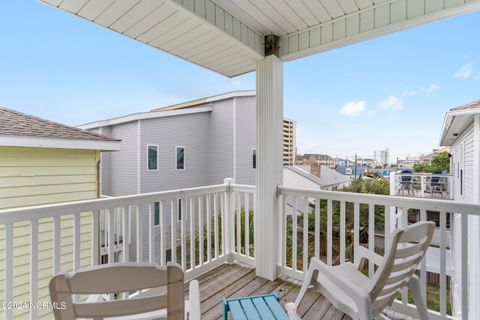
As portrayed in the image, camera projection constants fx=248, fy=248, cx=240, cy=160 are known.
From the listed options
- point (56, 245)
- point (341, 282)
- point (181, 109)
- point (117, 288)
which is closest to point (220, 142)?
point (181, 109)

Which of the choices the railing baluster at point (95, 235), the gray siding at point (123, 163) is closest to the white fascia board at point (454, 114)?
the railing baluster at point (95, 235)

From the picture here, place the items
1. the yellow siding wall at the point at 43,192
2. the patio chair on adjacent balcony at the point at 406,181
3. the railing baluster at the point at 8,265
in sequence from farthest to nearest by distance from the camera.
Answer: the patio chair on adjacent balcony at the point at 406,181 < the yellow siding wall at the point at 43,192 < the railing baluster at the point at 8,265

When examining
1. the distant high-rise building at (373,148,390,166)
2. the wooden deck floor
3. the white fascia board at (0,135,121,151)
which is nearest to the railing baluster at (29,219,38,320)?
the wooden deck floor

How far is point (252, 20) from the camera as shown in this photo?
249 cm

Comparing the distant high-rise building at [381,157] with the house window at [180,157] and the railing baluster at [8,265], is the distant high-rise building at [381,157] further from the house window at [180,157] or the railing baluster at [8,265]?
the house window at [180,157]

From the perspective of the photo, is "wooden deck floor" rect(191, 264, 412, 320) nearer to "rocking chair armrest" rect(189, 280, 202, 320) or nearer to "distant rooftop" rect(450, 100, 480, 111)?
"rocking chair armrest" rect(189, 280, 202, 320)

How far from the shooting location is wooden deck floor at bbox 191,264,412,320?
216 centimetres

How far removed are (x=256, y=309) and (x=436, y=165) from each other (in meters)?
6.39

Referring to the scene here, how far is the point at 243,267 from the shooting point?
123 inches

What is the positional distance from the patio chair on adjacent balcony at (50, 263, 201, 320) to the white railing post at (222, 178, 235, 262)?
234 cm

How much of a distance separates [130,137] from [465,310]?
714 cm

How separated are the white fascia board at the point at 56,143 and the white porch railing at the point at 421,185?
581cm

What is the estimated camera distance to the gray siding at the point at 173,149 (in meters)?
7.14

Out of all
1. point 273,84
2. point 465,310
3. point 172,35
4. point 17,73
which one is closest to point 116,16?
point 172,35
